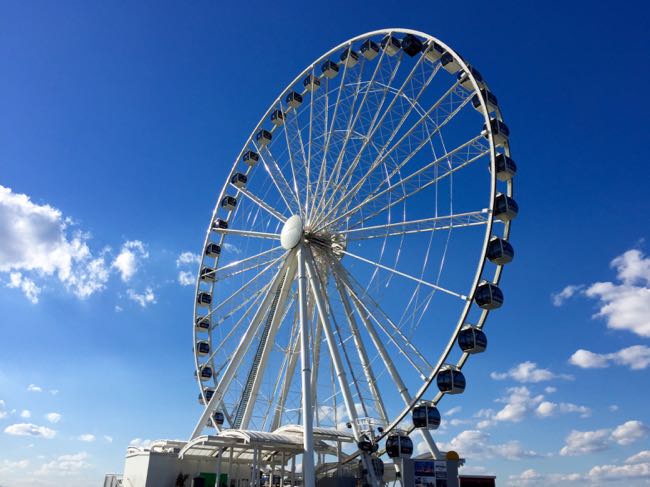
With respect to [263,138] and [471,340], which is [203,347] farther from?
[471,340]

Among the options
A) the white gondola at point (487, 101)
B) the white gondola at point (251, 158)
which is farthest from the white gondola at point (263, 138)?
the white gondola at point (487, 101)

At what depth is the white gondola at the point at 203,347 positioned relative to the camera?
34.8 meters

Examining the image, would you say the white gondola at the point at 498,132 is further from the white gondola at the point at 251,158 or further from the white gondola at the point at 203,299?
the white gondola at the point at 203,299

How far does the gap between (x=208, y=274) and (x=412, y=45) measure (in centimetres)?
1771

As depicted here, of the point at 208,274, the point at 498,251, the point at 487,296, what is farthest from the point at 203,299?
the point at 498,251

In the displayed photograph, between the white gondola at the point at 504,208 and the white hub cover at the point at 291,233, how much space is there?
9.74 metres

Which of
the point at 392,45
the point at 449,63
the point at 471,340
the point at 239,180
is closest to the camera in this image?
the point at 471,340

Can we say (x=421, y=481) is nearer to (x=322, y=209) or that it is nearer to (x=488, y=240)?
(x=488, y=240)

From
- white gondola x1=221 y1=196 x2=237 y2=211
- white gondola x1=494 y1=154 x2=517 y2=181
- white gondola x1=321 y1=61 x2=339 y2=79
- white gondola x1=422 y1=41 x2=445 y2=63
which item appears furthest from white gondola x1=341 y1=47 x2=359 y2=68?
white gondola x1=494 y1=154 x2=517 y2=181

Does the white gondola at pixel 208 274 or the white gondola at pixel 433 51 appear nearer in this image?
the white gondola at pixel 433 51

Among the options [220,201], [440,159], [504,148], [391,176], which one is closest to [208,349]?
[220,201]

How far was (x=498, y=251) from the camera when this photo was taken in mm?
23484

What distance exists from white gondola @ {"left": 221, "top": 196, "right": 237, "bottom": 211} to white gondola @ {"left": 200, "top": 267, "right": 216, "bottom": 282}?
4054 mm

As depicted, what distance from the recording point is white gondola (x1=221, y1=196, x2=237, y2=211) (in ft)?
123
